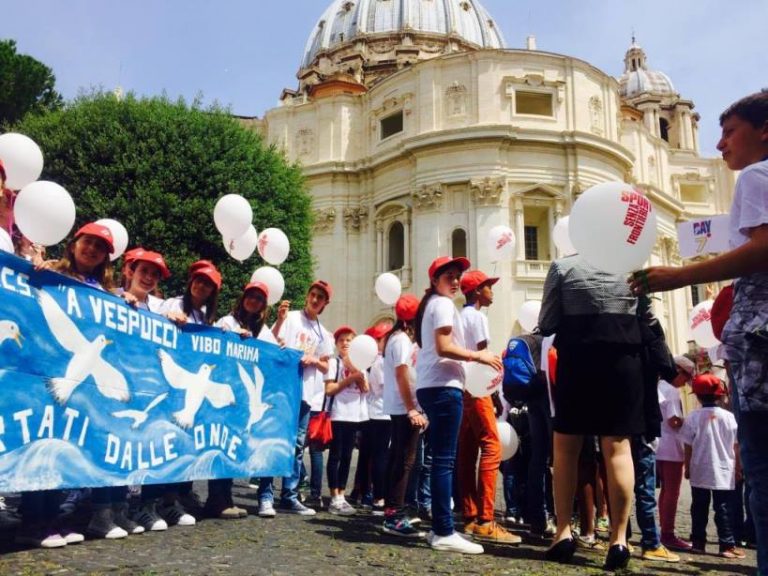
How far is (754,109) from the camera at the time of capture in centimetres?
279

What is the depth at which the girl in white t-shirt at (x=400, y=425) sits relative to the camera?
5.14 m

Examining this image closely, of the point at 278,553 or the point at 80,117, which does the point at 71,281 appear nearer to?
the point at 278,553

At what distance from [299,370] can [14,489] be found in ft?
10.0

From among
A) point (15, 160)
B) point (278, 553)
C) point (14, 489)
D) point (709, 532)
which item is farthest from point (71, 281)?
point (709, 532)

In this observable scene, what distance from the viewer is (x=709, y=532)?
7.20 meters

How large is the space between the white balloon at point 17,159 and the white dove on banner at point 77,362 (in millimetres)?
3012

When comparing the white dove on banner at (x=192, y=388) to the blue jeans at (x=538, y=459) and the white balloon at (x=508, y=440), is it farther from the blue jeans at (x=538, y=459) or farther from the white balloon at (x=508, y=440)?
the blue jeans at (x=538, y=459)

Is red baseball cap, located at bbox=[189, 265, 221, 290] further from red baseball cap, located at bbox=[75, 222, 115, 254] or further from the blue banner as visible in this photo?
red baseball cap, located at bbox=[75, 222, 115, 254]

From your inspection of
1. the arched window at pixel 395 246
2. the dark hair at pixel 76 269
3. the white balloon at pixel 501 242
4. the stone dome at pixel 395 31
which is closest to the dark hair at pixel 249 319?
the dark hair at pixel 76 269

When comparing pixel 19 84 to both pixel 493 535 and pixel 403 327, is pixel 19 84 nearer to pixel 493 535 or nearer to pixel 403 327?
pixel 403 327

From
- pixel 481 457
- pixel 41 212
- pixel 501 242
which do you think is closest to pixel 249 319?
pixel 41 212

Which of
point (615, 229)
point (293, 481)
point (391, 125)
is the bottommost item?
point (293, 481)

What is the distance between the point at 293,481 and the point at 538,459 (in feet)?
7.44

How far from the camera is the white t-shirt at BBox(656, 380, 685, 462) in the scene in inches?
246
